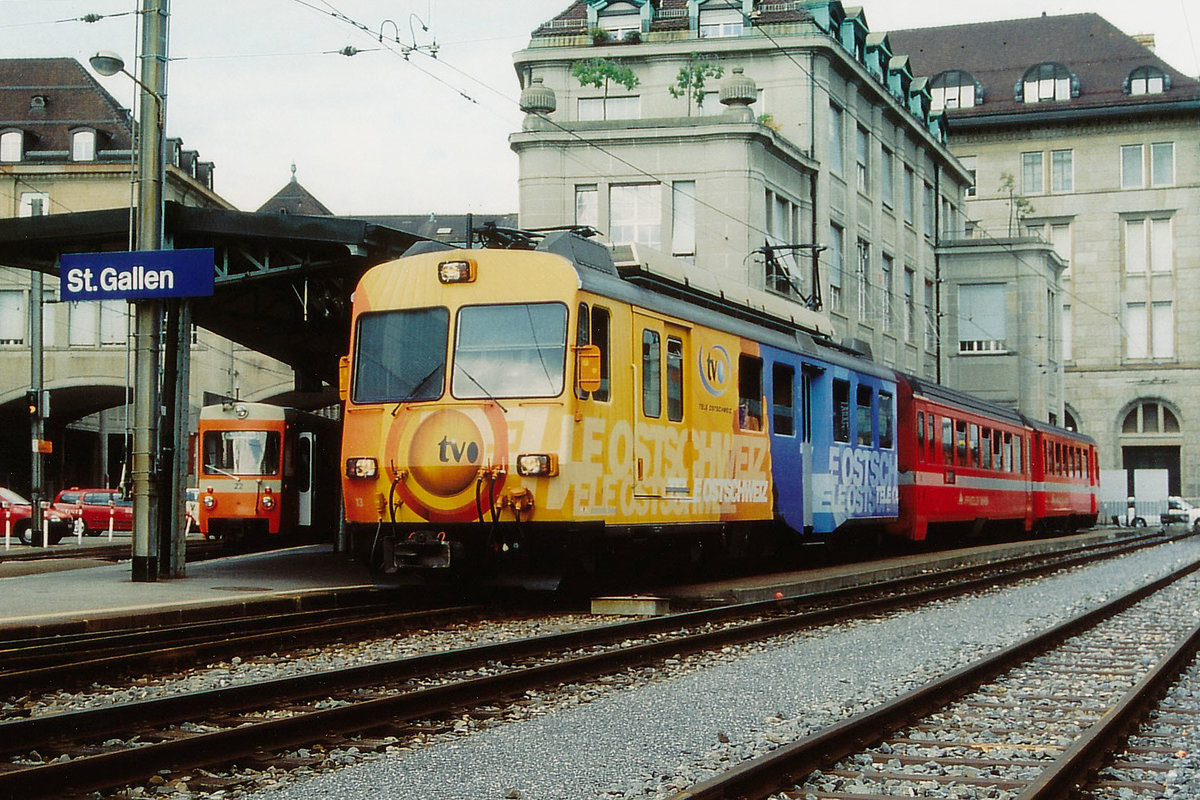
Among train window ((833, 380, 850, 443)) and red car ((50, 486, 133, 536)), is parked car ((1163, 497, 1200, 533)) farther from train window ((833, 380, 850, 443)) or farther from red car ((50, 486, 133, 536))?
train window ((833, 380, 850, 443))

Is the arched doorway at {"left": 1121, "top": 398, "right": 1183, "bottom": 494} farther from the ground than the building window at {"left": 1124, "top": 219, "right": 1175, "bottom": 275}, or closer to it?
closer to it

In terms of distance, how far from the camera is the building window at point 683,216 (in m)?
36.1

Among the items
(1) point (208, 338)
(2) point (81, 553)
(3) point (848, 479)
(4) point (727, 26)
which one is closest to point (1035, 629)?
(3) point (848, 479)

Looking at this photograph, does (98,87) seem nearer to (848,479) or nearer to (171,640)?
(848,479)

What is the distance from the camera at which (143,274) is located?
16.0 m

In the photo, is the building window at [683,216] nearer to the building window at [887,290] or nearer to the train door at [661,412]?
the building window at [887,290]

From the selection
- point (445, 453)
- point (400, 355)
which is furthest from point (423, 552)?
point (400, 355)

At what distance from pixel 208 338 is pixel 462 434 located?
43.3 metres

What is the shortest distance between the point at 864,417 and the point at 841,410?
47.7 inches

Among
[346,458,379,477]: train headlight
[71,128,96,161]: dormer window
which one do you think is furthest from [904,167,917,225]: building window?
[346,458,379,477]: train headlight

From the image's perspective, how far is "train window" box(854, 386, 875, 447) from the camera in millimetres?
20453

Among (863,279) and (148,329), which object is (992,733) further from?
(863,279)

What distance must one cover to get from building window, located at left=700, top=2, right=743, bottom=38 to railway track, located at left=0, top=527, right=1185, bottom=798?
31.9 m

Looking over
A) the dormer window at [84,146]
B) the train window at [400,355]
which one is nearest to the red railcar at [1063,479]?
the train window at [400,355]
